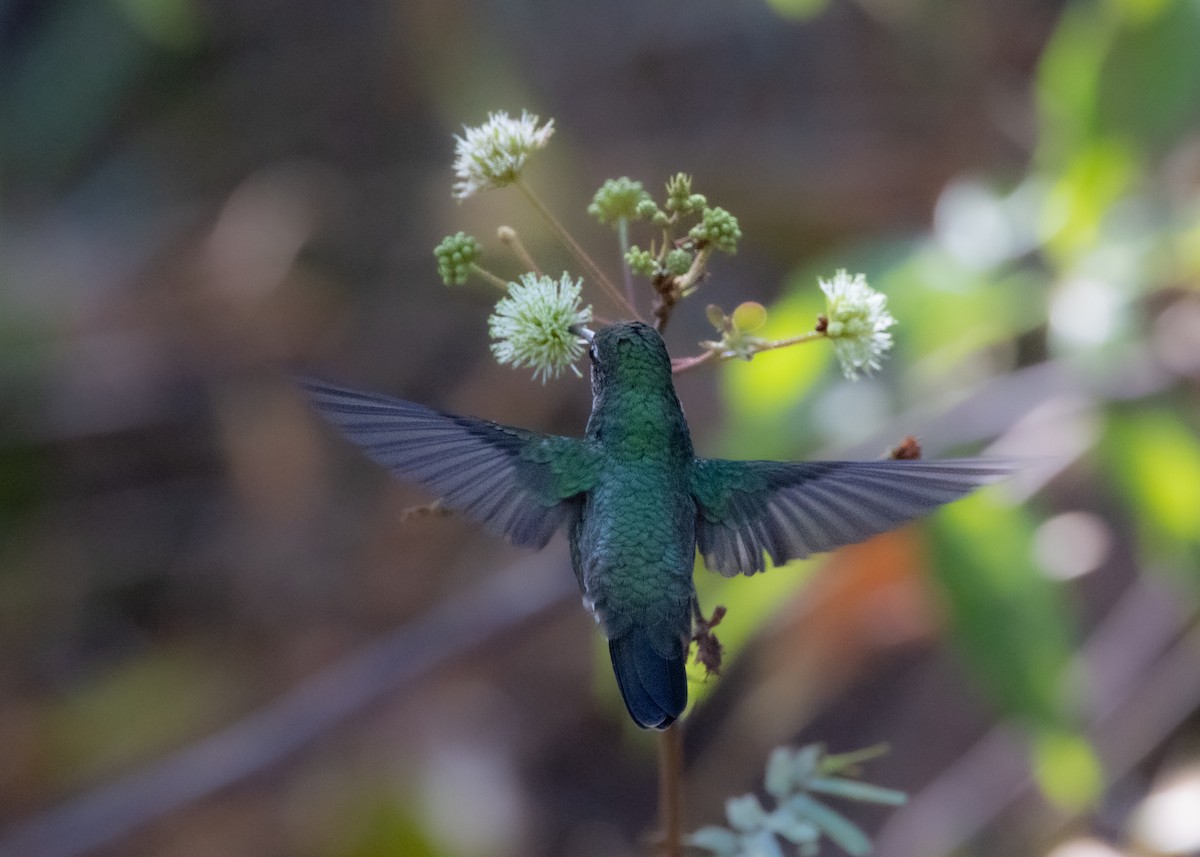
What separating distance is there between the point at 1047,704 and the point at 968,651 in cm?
17

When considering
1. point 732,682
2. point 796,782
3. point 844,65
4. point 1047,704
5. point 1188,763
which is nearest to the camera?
point 796,782

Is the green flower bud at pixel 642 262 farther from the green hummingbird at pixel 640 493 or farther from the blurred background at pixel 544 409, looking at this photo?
the blurred background at pixel 544 409

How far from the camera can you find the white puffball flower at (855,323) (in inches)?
52.3

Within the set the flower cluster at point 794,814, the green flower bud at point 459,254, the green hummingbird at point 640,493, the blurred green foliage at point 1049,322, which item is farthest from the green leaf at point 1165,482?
the green flower bud at point 459,254

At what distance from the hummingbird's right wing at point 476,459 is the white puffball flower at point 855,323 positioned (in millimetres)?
328

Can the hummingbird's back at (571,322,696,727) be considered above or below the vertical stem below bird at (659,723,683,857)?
above

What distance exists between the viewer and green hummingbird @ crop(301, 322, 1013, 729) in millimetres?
1271

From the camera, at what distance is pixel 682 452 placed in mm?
1477

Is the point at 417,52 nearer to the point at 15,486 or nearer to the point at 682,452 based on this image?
the point at 15,486

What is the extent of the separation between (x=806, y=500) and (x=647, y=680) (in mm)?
267

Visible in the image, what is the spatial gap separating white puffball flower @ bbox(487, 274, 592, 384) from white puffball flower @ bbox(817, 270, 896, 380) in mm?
273

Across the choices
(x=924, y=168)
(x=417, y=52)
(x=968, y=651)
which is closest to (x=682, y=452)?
(x=968, y=651)

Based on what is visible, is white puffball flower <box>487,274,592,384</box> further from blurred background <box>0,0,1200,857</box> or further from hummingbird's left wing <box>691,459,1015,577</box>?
blurred background <box>0,0,1200,857</box>

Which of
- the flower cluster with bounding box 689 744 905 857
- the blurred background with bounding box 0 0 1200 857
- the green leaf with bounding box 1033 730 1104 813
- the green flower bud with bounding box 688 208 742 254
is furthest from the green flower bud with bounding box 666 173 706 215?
the green leaf with bounding box 1033 730 1104 813
